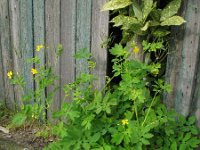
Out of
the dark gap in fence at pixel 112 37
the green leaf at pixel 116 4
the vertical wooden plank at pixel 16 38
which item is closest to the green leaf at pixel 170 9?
the green leaf at pixel 116 4

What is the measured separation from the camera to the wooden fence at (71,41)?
3.28m

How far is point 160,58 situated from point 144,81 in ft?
0.98

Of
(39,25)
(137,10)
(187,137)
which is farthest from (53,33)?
(187,137)

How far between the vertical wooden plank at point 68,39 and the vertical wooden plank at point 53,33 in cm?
6

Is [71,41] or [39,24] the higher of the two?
[39,24]

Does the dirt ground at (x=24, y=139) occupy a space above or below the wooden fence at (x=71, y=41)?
below

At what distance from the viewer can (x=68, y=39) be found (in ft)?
12.7

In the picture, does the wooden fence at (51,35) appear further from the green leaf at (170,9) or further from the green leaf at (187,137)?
the green leaf at (187,137)

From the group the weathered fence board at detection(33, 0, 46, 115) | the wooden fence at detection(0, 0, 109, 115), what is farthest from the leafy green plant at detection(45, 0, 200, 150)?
the weathered fence board at detection(33, 0, 46, 115)

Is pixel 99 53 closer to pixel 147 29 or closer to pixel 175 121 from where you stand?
pixel 147 29

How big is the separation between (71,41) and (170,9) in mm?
1019

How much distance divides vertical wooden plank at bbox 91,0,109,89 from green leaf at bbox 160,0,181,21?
0.49m

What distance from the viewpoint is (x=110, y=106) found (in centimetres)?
339

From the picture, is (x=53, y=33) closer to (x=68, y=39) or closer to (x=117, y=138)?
(x=68, y=39)
